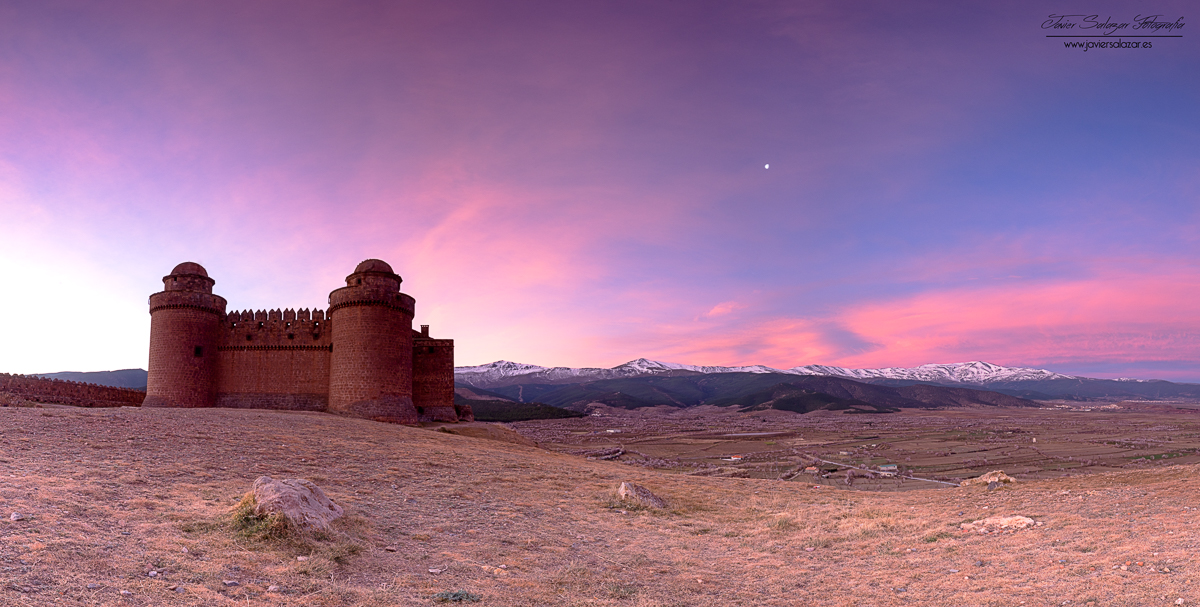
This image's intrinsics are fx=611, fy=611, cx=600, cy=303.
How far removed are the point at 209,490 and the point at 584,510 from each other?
6.78 meters

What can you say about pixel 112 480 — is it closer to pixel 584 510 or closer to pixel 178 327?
pixel 584 510

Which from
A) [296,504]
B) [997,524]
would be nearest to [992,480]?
[997,524]

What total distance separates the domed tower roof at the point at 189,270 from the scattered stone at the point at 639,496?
25.8 m

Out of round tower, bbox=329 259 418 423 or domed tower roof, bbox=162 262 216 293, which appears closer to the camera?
round tower, bbox=329 259 418 423

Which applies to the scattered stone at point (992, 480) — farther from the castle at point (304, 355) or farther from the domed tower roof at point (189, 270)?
the domed tower roof at point (189, 270)

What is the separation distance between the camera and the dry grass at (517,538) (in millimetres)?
6684

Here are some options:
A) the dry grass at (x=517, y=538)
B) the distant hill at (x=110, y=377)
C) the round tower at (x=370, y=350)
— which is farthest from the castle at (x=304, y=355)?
the distant hill at (x=110, y=377)

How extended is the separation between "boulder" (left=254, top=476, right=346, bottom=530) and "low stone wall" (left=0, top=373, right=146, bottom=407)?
23.3 meters

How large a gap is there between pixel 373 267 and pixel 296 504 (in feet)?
67.8

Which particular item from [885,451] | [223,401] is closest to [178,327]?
[223,401]

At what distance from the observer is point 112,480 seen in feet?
33.1

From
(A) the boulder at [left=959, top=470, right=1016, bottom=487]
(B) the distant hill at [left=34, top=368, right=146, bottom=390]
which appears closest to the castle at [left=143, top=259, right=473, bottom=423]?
(A) the boulder at [left=959, top=470, right=1016, bottom=487]

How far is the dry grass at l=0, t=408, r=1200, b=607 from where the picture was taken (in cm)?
668

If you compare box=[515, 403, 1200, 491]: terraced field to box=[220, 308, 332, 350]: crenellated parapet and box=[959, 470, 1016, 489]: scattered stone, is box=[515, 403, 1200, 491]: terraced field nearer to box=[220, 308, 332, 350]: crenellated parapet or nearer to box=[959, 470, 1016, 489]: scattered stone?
box=[959, 470, 1016, 489]: scattered stone
